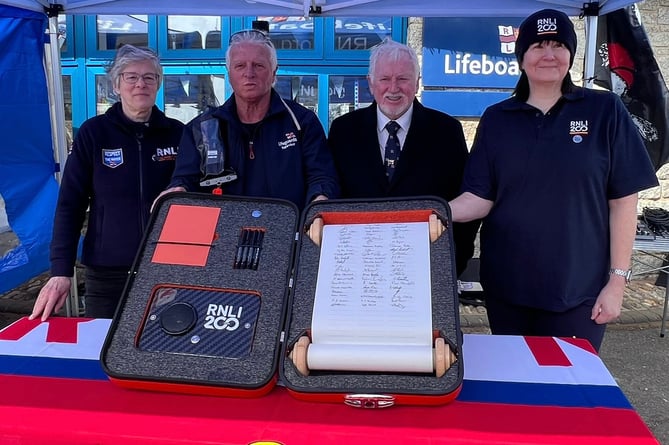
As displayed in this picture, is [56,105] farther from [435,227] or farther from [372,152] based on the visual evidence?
[435,227]

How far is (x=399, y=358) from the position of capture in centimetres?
109

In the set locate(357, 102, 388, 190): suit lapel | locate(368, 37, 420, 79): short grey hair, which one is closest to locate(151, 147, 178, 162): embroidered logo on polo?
locate(357, 102, 388, 190): suit lapel

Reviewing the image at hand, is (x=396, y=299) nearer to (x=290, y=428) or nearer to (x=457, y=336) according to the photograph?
(x=457, y=336)

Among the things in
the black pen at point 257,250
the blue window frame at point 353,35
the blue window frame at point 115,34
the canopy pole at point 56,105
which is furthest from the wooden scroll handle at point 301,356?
the blue window frame at point 115,34

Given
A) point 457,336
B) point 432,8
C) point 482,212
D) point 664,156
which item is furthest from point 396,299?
point 664,156

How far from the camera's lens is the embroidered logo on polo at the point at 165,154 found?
2191mm

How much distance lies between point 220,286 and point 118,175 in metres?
1.08

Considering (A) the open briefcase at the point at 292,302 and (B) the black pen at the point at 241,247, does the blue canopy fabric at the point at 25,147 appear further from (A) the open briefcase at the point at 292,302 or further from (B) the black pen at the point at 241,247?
(B) the black pen at the point at 241,247

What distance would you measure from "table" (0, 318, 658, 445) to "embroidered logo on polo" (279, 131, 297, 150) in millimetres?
955

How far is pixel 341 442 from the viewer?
101 centimetres

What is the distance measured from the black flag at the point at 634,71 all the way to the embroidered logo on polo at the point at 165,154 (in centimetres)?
360

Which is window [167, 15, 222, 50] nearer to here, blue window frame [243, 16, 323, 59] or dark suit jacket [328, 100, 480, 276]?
blue window frame [243, 16, 323, 59]

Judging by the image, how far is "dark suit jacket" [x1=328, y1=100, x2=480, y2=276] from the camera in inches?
80.0

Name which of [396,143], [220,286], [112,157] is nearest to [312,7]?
[396,143]
